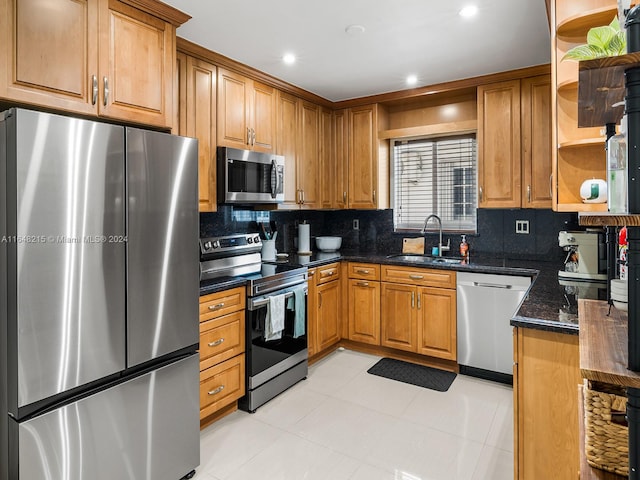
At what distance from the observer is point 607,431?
96 centimetres

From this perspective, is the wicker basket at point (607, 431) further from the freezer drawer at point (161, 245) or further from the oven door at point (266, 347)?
the oven door at point (266, 347)

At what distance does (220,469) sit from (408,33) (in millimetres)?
2783

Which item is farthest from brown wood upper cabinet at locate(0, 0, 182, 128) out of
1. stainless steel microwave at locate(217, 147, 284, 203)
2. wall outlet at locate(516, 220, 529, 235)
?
wall outlet at locate(516, 220, 529, 235)

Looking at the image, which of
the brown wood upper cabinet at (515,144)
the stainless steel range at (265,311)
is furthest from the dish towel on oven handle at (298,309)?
the brown wood upper cabinet at (515,144)

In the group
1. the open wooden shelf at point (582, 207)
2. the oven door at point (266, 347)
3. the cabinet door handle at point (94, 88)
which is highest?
the cabinet door handle at point (94, 88)

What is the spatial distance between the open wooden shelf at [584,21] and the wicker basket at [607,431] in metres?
1.68

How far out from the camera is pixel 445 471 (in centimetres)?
216

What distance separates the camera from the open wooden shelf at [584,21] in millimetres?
1819

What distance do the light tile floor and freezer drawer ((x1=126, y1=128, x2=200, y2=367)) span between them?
779 mm

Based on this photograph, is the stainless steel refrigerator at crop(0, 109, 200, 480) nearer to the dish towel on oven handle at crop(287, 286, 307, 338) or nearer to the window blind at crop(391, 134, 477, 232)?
the dish towel on oven handle at crop(287, 286, 307, 338)

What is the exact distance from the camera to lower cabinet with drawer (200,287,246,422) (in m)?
2.47

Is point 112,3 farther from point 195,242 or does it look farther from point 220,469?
point 220,469

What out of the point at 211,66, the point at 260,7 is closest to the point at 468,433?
the point at 260,7

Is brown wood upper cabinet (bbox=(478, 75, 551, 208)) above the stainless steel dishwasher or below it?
above
